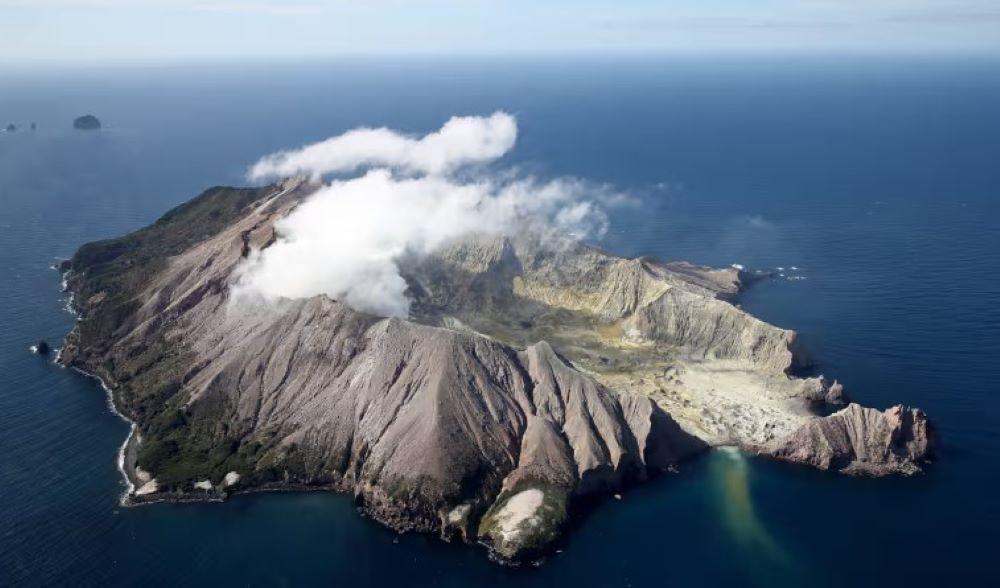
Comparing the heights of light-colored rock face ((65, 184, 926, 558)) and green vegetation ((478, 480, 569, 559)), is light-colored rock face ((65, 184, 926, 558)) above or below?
above

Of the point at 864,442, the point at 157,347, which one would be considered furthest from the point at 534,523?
the point at 157,347

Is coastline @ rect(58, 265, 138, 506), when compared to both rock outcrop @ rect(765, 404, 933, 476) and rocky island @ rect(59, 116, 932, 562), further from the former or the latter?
rock outcrop @ rect(765, 404, 933, 476)

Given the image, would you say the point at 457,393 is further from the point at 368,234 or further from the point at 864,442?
the point at 864,442

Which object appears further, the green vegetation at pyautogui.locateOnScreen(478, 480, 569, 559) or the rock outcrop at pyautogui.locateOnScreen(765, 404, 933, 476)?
the rock outcrop at pyautogui.locateOnScreen(765, 404, 933, 476)

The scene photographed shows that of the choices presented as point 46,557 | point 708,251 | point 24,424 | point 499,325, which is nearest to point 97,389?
point 24,424

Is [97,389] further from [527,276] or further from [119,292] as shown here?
[527,276]

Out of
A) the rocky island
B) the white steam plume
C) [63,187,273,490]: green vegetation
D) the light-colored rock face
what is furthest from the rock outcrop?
[63,187,273,490]: green vegetation
